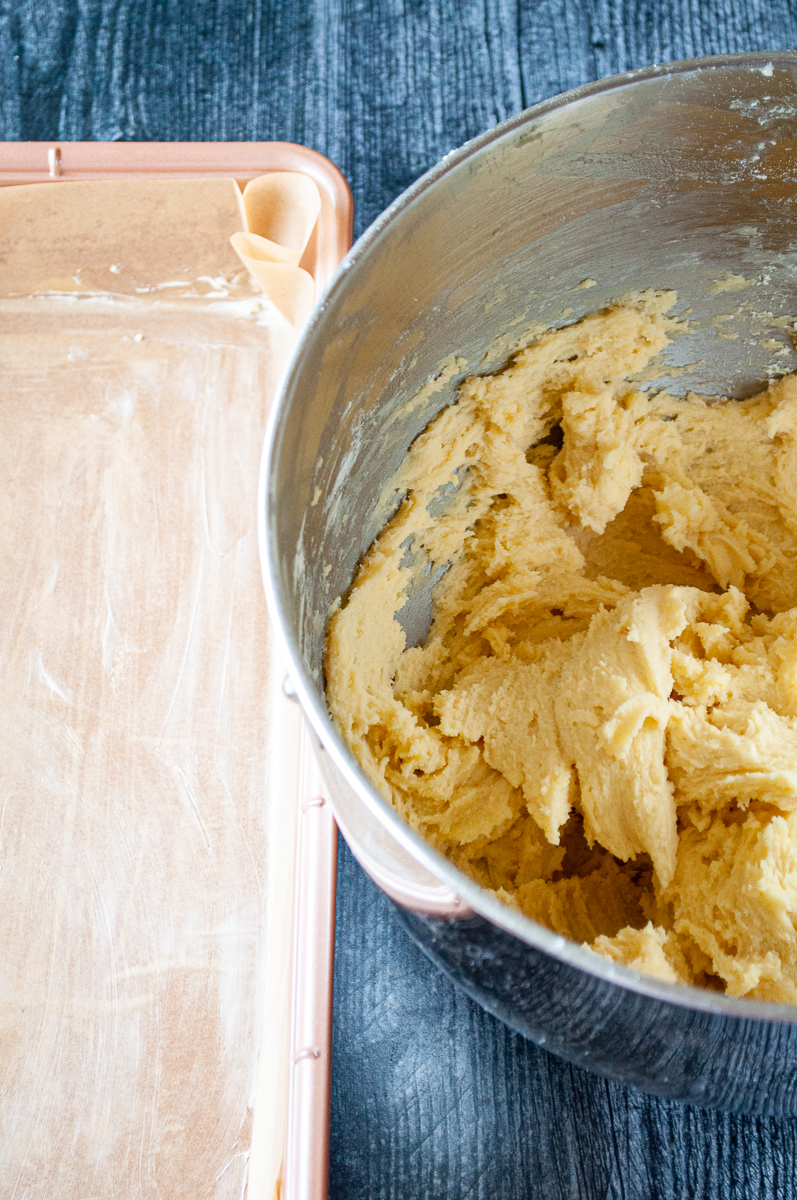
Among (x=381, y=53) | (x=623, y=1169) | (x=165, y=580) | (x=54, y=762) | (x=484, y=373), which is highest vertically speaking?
(x=381, y=53)

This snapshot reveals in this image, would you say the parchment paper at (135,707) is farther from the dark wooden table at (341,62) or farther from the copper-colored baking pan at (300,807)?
the dark wooden table at (341,62)

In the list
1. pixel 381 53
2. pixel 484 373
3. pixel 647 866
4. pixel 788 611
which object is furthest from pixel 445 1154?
pixel 381 53

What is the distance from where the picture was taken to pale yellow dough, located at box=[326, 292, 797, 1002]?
72 cm

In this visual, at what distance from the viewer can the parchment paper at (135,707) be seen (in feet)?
2.81

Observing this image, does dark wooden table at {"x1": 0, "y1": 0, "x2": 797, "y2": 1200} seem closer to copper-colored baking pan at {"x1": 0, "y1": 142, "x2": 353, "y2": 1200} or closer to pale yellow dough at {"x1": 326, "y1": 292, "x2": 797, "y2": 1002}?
copper-colored baking pan at {"x1": 0, "y1": 142, "x2": 353, "y2": 1200}

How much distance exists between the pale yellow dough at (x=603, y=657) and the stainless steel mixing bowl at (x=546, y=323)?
5 cm

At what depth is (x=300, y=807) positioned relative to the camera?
875mm

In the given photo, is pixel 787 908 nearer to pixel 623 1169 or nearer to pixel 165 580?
pixel 623 1169

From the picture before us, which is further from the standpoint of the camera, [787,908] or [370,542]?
[370,542]

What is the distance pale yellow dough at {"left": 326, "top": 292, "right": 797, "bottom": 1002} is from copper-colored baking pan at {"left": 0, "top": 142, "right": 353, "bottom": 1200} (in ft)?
0.44

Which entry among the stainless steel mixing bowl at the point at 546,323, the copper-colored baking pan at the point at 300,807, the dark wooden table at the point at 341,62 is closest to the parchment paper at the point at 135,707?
the copper-colored baking pan at the point at 300,807

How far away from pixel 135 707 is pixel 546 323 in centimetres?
60

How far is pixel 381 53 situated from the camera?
120 cm

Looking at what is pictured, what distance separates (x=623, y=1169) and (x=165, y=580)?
0.77 m
